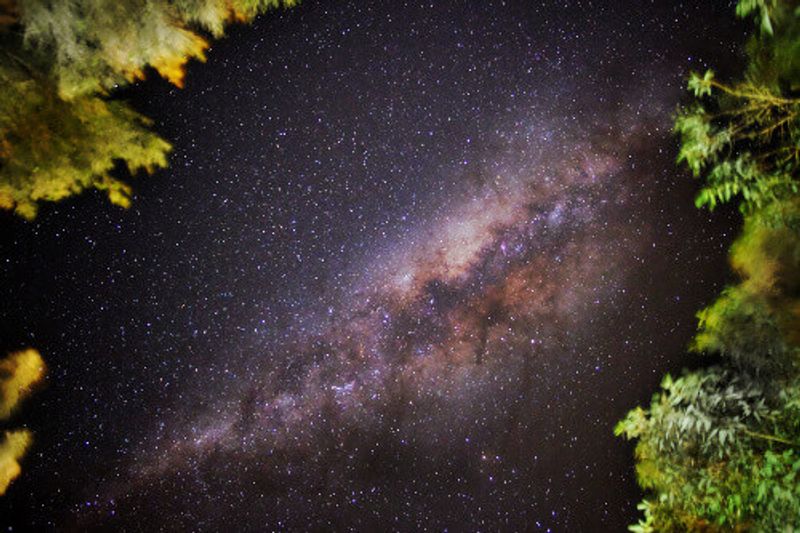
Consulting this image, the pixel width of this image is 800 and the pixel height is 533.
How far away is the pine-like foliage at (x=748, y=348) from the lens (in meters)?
2.43

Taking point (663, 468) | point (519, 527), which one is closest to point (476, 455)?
point (519, 527)

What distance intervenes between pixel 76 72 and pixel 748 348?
5069mm

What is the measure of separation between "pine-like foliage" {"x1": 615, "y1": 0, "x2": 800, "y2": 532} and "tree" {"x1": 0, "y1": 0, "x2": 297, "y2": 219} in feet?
11.9

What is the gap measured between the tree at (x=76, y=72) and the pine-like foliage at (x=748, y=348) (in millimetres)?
3627

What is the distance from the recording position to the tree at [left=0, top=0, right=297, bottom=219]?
2547mm

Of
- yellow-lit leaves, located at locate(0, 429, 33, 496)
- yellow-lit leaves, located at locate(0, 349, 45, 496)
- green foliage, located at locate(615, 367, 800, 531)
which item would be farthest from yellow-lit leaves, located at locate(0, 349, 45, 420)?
green foliage, located at locate(615, 367, 800, 531)

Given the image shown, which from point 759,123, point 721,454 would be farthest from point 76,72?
point 721,454

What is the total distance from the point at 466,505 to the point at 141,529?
15.2 feet

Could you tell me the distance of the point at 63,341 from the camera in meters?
5.36

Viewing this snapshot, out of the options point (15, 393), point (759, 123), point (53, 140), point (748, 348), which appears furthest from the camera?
point (15, 393)

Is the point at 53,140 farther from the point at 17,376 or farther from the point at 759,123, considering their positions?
the point at 759,123

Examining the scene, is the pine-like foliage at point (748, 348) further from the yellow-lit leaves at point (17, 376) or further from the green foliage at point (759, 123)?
the yellow-lit leaves at point (17, 376)

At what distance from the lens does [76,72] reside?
2.70m

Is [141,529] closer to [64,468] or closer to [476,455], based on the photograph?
[64,468]
